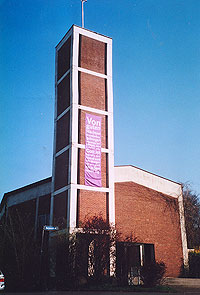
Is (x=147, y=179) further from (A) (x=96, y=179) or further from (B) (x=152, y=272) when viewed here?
(B) (x=152, y=272)

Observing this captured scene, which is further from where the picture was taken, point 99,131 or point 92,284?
point 99,131

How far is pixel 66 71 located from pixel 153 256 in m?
17.5

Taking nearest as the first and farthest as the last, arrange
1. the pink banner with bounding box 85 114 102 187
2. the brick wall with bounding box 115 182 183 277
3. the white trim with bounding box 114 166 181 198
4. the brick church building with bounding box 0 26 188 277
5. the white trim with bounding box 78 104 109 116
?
the brick church building with bounding box 0 26 188 277, the pink banner with bounding box 85 114 102 187, the white trim with bounding box 78 104 109 116, the brick wall with bounding box 115 182 183 277, the white trim with bounding box 114 166 181 198

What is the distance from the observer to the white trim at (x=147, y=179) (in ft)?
98.2

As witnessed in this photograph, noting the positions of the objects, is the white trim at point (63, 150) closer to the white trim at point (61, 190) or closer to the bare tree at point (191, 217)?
the white trim at point (61, 190)

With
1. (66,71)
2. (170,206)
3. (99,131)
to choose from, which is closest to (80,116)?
(99,131)

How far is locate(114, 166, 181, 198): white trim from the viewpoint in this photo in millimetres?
29938

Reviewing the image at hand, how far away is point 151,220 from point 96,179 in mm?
6877

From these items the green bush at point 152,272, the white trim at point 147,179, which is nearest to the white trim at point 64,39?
the white trim at point 147,179

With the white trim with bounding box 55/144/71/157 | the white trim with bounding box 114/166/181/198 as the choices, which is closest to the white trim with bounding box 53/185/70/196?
the white trim with bounding box 55/144/71/157

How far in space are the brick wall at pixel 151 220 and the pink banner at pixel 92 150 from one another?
9.71 ft

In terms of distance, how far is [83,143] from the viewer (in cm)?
A: 2736

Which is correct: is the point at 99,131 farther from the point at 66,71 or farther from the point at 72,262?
the point at 72,262

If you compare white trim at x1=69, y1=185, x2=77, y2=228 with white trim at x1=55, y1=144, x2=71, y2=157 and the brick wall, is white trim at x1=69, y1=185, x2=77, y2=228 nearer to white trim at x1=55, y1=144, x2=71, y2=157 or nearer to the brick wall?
white trim at x1=55, y1=144, x2=71, y2=157
